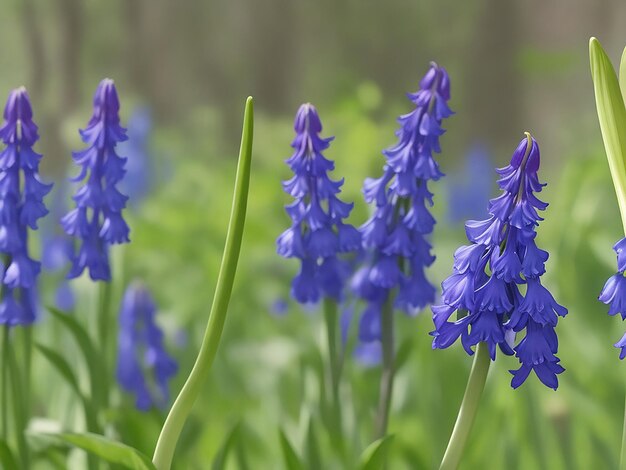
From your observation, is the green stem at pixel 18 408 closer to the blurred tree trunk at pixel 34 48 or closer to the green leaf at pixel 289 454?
the green leaf at pixel 289 454

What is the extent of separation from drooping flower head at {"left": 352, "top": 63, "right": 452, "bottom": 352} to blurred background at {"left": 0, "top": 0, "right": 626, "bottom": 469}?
211 mm

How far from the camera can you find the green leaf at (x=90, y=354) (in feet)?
4.10

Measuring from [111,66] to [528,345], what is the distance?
200 inches

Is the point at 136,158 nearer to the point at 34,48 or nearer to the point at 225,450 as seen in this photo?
the point at 225,450

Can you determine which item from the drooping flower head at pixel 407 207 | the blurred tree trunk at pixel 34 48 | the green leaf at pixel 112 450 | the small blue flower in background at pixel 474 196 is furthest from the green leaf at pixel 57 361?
the blurred tree trunk at pixel 34 48

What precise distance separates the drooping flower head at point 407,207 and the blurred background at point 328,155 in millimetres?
211

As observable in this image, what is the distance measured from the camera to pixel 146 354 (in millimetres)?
1657

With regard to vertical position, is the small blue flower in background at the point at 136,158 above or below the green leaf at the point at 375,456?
above

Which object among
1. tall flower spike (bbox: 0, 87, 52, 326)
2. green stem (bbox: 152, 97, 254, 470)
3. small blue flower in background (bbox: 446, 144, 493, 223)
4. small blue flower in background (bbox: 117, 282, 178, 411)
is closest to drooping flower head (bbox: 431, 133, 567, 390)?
green stem (bbox: 152, 97, 254, 470)

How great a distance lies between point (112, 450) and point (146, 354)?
71 centimetres

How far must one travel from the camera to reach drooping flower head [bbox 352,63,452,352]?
1.09m

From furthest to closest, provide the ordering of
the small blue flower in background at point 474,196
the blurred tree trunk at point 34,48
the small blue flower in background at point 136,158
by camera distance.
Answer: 1. the blurred tree trunk at point 34,48
2. the small blue flower in background at point 474,196
3. the small blue flower in background at point 136,158

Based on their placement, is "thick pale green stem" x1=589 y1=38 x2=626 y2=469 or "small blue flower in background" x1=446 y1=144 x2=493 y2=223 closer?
"thick pale green stem" x1=589 y1=38 x2=626 y2=469

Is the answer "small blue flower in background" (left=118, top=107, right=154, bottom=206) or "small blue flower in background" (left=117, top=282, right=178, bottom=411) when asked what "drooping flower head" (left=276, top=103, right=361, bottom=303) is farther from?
"small blue flower in background" (left=118, top=107, right=154, bottom=206)
